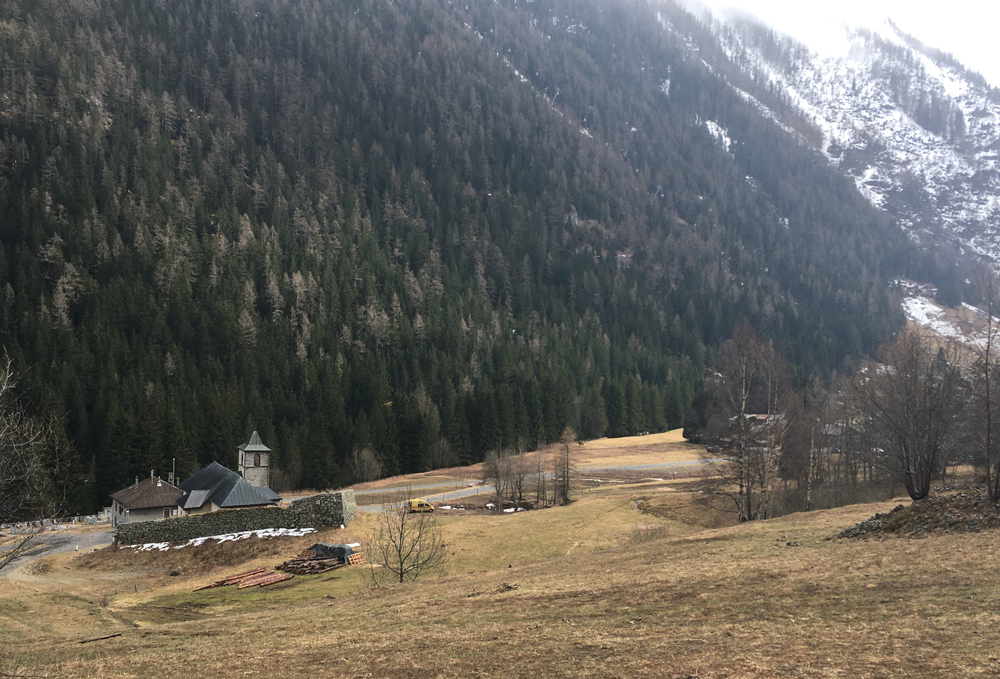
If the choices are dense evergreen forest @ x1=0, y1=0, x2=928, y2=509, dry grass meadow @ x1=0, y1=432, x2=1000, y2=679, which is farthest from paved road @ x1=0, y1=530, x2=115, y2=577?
dry grass meadow @ x1=0, y1=432, x2=1000, y2=679

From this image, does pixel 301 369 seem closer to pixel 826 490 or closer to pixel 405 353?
pixel 405 353

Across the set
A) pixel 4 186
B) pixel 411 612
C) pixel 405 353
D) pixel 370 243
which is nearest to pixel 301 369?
pixel 405 353

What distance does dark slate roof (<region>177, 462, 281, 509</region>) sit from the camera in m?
49.8

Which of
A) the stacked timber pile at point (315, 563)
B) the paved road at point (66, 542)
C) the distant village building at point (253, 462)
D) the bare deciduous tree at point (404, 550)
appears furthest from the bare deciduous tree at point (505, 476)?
the paved road at point (66, 542)

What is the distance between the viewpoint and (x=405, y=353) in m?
127

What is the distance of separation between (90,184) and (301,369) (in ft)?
216

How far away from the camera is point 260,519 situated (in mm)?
46375

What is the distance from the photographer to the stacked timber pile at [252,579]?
35.2 metres

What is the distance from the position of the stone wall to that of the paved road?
326 inches

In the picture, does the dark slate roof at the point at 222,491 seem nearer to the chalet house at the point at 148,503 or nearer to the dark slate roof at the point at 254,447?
the chalet house at the point at 148,503

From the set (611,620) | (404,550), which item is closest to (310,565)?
(404,550)

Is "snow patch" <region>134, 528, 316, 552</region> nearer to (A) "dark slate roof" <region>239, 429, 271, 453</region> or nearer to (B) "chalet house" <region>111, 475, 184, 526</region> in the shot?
(B) "chalet house" <region>111, 475, 184, 526</region>

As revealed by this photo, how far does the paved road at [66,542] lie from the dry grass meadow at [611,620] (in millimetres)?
19319

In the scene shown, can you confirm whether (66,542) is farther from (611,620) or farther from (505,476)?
(611,620)
